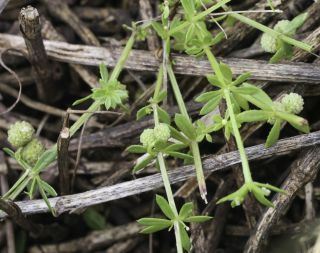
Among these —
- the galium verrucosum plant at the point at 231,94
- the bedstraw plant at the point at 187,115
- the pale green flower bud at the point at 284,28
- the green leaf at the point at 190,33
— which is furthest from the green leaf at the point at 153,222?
the pale green flower bud at the point at 284,28

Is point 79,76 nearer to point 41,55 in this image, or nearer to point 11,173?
point 41,55

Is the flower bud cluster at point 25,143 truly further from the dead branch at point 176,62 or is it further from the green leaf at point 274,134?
the green leaf at point 274,134

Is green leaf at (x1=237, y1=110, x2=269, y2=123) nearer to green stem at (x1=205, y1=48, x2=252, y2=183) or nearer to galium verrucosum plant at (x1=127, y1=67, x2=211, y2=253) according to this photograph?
green stem at (x1=205, y1=48, x2=252, y2=183)

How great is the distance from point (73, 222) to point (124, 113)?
1.76 ft

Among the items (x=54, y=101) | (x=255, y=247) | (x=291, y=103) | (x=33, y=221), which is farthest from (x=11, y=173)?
(x=291, y=103)

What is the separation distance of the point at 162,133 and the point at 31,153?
1.66 ft

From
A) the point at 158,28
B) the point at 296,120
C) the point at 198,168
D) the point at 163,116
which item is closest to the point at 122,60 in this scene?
the point at 158,28

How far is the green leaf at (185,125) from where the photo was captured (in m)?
1.83

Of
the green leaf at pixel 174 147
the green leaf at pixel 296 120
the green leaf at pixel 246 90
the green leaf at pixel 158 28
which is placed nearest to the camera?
the green leaf at pixel 296 120

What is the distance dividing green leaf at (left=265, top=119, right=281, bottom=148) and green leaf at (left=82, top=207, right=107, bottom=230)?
2.84 feet

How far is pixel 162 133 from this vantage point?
1.80 m

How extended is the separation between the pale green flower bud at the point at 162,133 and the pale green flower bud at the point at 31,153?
461 mm

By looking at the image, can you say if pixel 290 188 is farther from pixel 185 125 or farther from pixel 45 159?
pixel 45 159

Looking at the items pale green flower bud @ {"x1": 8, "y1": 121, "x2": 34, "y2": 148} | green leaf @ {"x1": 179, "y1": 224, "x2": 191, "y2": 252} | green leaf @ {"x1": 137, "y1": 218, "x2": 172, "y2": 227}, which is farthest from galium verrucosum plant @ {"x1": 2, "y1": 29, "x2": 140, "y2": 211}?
green leaf @ {"x1": 179, "y1": 224, "x2": 191, "y2": 252}
